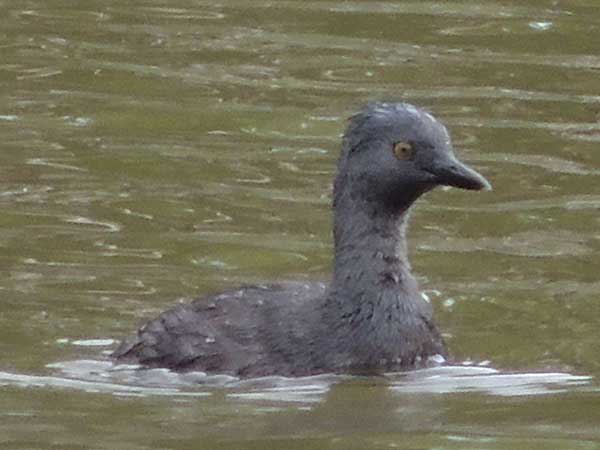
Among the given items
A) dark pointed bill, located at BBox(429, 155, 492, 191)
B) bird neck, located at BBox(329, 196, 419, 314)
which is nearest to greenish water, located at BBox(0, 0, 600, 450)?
bird neck, located at BBox(329, 196, 419, 314)

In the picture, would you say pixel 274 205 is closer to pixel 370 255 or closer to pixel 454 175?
pixel 370 255

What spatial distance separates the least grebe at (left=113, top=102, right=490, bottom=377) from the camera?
1369 cm

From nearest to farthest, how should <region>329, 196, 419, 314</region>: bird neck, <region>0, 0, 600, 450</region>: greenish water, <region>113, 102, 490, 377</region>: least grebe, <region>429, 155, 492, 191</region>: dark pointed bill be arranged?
<region>0, 0, 600, 450</region>: greenish water
<region>113, 102, 490, 377</region>: least grebe
<region>429, 155, 492, 191</region>: dark pointed bill
<region>329, 196, 419, 314</region>: bird neck

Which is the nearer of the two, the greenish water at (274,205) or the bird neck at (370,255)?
the greenish water at (274,205)

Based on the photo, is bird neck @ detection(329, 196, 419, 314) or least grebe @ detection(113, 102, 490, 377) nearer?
least grebe @ detection(113, 102, 490, 377)

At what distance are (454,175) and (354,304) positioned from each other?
2.77 feet

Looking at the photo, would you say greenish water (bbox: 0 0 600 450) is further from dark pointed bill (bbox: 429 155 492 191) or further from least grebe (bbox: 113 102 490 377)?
Answer: dark pointed bill (bbox: 429 155 492 191)

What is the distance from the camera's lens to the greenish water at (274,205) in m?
→ 12.9

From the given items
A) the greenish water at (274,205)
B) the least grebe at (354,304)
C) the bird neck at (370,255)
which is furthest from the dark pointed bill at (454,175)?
the greenish water at (274,205)

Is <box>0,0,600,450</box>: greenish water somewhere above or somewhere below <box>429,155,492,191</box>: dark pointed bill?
below

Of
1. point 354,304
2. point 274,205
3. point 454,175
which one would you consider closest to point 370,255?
point 354,304

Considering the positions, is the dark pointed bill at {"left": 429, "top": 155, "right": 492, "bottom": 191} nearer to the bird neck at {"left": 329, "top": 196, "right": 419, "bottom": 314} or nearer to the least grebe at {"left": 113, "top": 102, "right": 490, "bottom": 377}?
the least grebe at {"left": 113, "top": 102, "right": 490, "bottom": 377}

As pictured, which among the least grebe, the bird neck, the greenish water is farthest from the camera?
the bird neck

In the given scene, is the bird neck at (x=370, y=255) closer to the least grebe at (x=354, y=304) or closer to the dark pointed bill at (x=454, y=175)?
Answer: the least grebe at (x=354, y=304)
